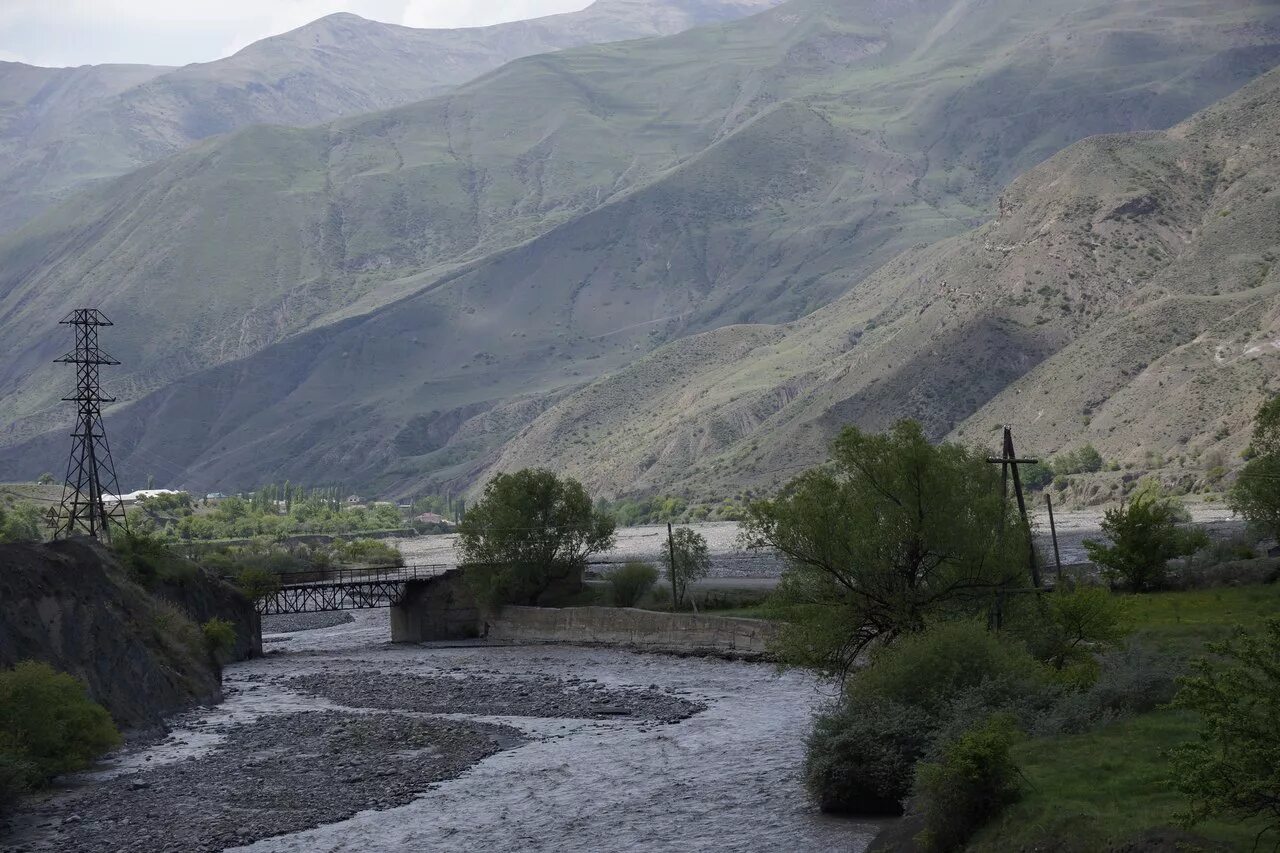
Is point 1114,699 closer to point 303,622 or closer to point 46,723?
point 46,723

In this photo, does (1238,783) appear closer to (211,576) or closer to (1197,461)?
(211,576)

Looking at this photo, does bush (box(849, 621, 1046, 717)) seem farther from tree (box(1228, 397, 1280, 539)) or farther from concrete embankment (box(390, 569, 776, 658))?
tree (box(1228, 397, 1280, 539))

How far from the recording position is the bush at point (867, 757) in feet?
112

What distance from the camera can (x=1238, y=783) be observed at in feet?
65.2

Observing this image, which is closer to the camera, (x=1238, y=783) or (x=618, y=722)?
(x=1238, y=783)

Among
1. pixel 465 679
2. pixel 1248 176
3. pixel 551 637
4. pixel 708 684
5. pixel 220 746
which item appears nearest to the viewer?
pixel 220 746

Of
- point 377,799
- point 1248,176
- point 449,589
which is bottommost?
point 377,799

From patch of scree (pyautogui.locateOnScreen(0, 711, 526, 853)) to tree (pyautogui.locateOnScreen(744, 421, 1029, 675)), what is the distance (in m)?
11.0

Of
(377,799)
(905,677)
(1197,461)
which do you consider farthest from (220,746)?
(1197,461)

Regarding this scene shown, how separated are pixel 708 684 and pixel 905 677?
26910 mm

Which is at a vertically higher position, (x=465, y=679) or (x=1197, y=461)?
(x=1197, y=461)

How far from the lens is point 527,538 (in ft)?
306

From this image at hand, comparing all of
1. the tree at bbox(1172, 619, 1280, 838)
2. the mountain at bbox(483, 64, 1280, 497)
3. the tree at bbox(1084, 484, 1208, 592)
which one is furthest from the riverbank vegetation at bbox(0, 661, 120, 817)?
the mountain at bbox(483, 64, 1280, 497)

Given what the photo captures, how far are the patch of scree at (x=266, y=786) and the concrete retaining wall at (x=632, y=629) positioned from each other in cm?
2003
